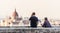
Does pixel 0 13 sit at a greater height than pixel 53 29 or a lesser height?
greater

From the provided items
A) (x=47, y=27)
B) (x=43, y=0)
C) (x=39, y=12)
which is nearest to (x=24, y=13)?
(x=39, y=12)

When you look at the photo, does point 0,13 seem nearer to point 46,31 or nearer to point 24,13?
point 24,13

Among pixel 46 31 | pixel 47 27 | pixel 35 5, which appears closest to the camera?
pixel 46 31

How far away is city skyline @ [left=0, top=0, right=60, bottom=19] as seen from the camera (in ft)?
51.4

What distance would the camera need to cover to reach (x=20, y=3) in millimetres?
16750

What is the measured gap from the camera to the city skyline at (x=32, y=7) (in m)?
15.7

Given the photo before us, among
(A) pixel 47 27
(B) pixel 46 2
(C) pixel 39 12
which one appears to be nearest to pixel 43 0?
(B) pixel 46 2

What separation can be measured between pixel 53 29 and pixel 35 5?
9.12 meters

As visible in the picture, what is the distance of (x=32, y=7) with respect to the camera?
16.4 metres

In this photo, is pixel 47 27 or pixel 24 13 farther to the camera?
pixel 24 13

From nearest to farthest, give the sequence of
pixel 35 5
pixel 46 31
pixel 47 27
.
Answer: pixel 46 31
pixel 47 27
pixel 35 5

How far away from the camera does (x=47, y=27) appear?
814cm

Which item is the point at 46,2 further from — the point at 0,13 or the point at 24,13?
the point at 0,13

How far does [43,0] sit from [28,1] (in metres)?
1.09
